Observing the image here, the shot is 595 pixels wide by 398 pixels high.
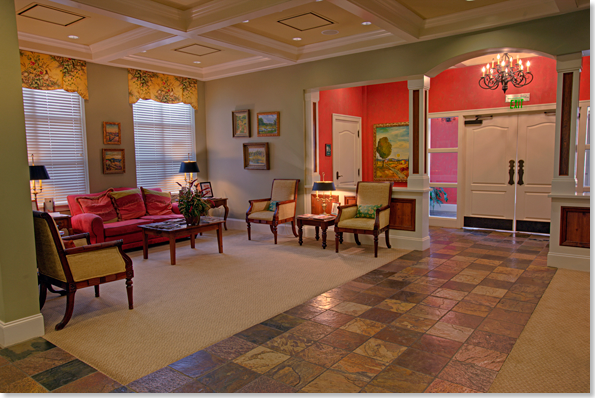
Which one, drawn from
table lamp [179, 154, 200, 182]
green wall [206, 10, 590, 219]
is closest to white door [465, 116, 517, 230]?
green wall [206, 10, 590, 219]

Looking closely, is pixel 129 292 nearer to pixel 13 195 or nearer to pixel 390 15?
pixel 13 195

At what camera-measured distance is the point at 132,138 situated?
758 centimetres

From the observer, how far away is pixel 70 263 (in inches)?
142

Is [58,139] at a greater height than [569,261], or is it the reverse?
[58,139]

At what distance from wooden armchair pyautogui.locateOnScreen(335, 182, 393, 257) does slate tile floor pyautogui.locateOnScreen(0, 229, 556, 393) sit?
1.31 m

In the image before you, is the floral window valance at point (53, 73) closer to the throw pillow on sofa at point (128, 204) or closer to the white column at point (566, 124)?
the throw pillow on sofa at point (128, 204)

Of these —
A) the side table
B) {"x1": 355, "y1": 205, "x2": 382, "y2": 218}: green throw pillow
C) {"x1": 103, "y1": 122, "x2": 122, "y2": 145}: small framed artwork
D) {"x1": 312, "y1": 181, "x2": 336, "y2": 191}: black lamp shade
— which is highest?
{"x1": 103, "y1": 122, "x2": 122, "y2": 145}: small framed artwork

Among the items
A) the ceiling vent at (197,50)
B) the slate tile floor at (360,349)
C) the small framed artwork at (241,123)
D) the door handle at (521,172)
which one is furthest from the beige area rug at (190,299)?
the ceiling vent at (197,50)

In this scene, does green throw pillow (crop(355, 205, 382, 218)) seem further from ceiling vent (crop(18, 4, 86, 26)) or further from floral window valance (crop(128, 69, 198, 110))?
ceiling vent (crop(18, 4, 86, 26))

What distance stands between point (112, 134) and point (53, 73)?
1.28m

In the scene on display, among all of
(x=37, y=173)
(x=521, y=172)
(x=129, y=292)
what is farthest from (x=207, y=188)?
(x=521, y=172)

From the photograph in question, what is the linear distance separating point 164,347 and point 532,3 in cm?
550

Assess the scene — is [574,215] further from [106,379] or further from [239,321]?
[106,379]

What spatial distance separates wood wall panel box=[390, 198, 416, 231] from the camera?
638 cm
